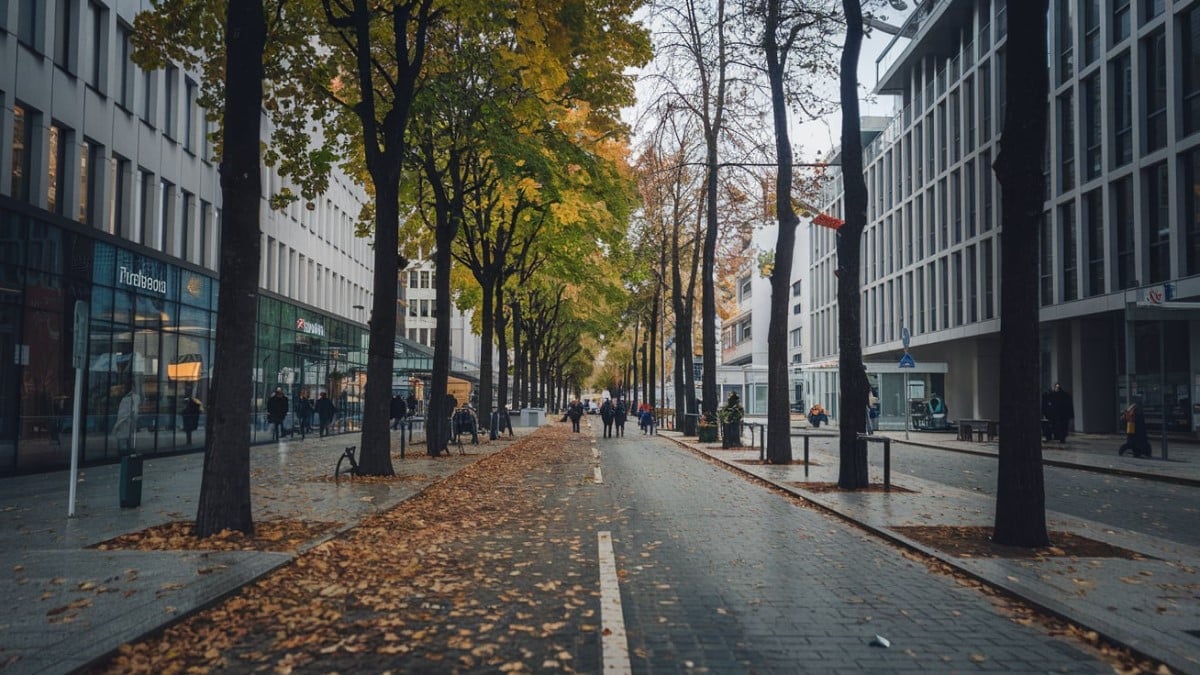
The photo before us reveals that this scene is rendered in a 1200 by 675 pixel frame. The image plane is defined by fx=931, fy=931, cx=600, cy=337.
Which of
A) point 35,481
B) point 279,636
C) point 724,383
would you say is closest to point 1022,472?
point 279,636

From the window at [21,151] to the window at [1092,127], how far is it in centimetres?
3138

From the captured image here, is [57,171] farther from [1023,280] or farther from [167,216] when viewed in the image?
[1023,280]

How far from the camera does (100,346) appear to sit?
20.8 meters

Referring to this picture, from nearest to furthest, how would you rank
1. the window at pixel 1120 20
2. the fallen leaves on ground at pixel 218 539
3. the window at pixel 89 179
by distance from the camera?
the fallen leaves on ground at pixel 218 539 < the window at pixel 89 179 < the window at pixel 1120 20

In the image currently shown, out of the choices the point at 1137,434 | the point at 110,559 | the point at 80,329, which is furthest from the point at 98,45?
the point at 1137,434

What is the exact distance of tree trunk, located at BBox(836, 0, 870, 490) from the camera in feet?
49.6

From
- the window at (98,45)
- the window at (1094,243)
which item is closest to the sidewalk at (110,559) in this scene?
the window at (98,45)

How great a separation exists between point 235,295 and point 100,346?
13133 mm

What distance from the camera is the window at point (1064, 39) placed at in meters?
34.3

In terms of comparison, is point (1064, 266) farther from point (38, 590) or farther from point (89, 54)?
point (38, 590)

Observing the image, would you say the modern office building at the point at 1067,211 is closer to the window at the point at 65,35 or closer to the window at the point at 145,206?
the window at the point at 65,35

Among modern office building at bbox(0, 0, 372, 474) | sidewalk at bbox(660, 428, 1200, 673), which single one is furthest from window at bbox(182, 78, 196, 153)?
sidewalk at bbox(660, 428, 1200, 673)

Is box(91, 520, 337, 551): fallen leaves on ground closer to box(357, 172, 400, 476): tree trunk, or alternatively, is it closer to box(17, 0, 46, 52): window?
box(357, 172, 400, 476): tree trunk

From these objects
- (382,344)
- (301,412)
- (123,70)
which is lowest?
(301,412)
